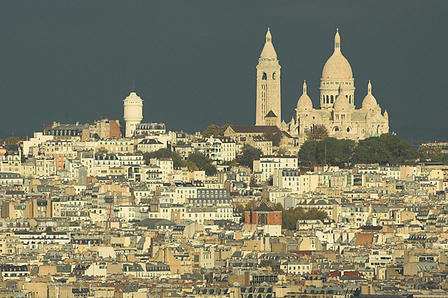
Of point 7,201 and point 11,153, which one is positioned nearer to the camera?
point 7,201

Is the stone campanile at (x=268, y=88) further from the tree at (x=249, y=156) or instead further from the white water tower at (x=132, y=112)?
the tree at (x=249, y=156)

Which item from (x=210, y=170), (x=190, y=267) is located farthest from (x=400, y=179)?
(x=190, y=267)

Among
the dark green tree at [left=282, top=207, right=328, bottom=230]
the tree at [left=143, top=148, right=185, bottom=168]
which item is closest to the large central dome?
the tree at [left=143, top=148, right=185, bottom=168]

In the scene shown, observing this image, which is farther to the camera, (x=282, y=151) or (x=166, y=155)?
(x=282, y=151)

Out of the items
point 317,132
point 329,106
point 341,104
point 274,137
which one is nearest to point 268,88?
point 329,106

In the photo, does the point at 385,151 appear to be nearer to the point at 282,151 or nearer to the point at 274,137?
the point at 282,151

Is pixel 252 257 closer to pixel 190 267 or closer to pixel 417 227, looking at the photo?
pixel 190 267

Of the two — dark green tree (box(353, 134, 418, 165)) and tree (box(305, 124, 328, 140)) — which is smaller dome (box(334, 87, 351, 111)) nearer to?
tree (box(305, 124, 328, 140))
